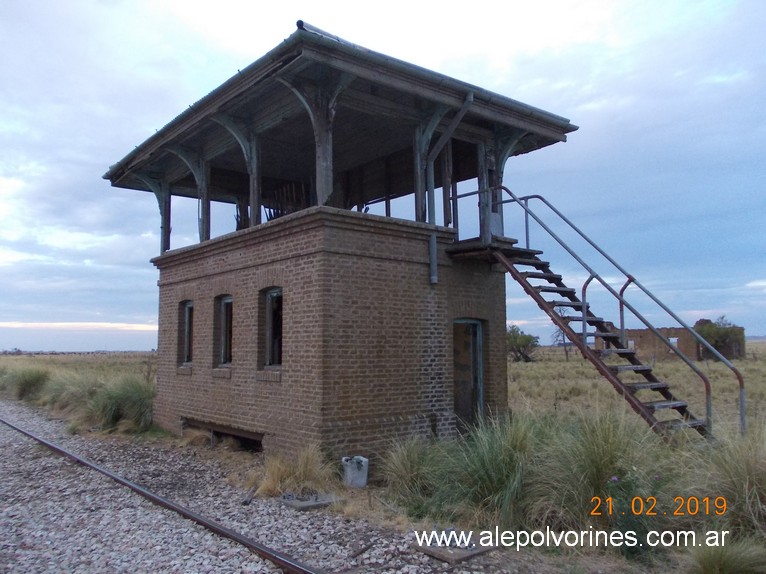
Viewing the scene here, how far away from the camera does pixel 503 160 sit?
13.1 meters

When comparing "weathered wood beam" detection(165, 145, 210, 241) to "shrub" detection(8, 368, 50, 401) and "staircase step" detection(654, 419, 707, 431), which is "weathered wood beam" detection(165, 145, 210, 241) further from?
"shrub" detection(8, 368, 50, 401)

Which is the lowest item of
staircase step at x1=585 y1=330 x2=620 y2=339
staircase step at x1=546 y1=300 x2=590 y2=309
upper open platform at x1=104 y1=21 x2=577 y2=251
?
staircase step at x1=585 y1=330 x2=620 y2=339

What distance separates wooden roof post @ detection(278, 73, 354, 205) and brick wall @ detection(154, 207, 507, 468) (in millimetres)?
622

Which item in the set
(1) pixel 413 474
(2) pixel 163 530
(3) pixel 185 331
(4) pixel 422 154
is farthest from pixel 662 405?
(3) pixel 185 331

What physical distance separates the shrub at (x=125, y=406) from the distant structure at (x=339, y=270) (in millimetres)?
669

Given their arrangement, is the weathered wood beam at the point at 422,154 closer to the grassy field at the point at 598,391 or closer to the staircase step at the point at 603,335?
the staircase step at the point at 603,335

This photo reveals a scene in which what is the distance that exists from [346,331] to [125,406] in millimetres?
8715

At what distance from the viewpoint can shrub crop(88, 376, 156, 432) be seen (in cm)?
1535

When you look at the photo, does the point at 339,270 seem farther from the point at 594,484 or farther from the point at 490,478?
the point at 594,484

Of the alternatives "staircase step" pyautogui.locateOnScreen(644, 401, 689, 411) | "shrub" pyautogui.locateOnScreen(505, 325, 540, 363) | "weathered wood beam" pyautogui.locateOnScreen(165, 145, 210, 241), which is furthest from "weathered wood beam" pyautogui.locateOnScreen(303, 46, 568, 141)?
"shrub" pyautogui.locateOnScreen(505, 325, 540, 363)

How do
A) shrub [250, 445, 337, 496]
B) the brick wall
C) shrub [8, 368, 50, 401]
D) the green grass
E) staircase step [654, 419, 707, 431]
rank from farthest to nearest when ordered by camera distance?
1. shrub [8, 368, 50, 401]
2. the green grass
3. the brick wall
4. shrub [250, 445, 337, 496]
5. staircase step [654, 419, 707, 431]

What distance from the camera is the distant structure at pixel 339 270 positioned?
387 inches

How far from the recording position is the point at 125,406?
15.9 metres

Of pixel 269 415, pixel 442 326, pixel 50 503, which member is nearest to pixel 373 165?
pixel 442 326
